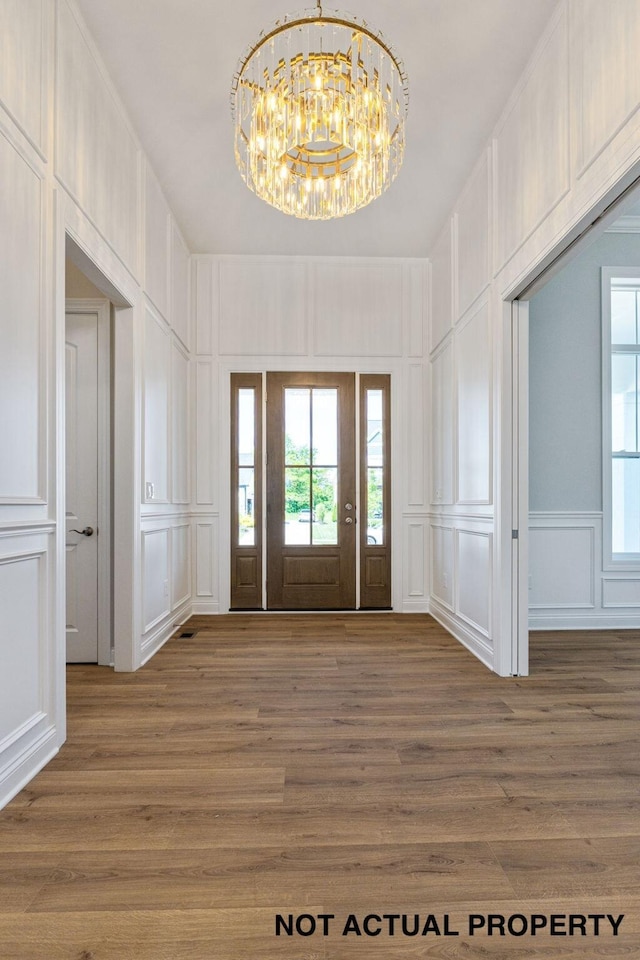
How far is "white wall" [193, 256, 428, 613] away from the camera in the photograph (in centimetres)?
593

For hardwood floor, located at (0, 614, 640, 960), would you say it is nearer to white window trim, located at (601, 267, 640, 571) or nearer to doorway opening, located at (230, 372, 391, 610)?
white window trim, located at (601, 267, 640, 571)

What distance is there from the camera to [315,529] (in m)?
5.93

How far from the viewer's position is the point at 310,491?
5949mm

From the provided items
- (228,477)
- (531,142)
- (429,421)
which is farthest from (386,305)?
(531,142)

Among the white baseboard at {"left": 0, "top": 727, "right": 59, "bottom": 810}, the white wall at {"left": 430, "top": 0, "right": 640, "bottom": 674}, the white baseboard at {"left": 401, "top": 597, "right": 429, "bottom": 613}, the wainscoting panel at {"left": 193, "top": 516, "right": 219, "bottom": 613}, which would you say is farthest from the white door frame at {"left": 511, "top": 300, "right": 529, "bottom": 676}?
the wainscoting panel at {"left": 193, "top": 516, "right": 219, "bottom": 613}

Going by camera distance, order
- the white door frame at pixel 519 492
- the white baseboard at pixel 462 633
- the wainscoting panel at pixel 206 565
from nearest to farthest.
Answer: the white door frame at pixel 519 492 < the white baseboard at pixel 462 633 < the wainscoting panel at pixel 206 565

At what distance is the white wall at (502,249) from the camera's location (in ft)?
8.26

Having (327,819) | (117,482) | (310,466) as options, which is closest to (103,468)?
(117,482)

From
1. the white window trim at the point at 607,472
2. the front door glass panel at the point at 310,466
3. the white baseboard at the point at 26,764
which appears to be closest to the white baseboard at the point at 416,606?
the front door glass panel at the point at 310,466

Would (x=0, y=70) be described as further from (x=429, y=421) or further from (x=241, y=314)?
(x=429, y=421)

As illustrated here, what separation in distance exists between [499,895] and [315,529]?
14.2ft

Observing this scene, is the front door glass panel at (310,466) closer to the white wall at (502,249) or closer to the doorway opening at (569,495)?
the white wall at (502,249)

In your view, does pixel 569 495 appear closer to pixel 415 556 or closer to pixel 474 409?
pixel 474 409

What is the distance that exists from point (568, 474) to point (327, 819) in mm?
3846
